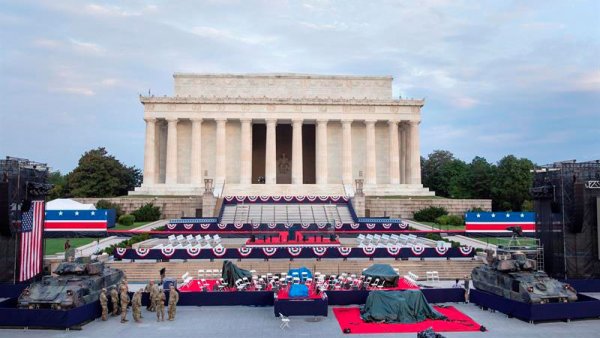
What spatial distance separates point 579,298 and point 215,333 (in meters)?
16.1

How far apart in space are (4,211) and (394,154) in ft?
181

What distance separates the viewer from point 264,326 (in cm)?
1941

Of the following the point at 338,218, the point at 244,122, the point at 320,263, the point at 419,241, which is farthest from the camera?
the point at 244,122

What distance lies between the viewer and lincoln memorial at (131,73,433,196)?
68.9 m

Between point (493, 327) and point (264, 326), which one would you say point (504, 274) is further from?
point (264, 326)

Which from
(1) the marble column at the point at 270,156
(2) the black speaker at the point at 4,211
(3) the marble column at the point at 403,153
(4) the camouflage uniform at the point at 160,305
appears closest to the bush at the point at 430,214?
(3) the marble column at the point at 403,153

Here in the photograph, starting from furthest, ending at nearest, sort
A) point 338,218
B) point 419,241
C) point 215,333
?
point 338,218 < point 419,241 < point 215,333

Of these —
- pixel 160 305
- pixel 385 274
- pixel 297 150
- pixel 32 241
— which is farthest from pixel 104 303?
pixel 297 150

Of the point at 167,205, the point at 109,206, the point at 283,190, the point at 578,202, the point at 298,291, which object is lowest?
the point at 298,291

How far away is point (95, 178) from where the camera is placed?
68.4 meters

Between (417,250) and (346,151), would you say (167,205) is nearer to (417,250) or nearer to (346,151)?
(346,151)

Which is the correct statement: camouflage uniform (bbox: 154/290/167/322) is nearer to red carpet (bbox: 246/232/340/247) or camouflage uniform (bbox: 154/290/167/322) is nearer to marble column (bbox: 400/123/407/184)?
red carpet (bbox: 246/232/340/247)

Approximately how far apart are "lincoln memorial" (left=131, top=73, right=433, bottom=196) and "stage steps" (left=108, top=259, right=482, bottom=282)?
112 ft

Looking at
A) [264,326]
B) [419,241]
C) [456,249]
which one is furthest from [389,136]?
[264,326]
